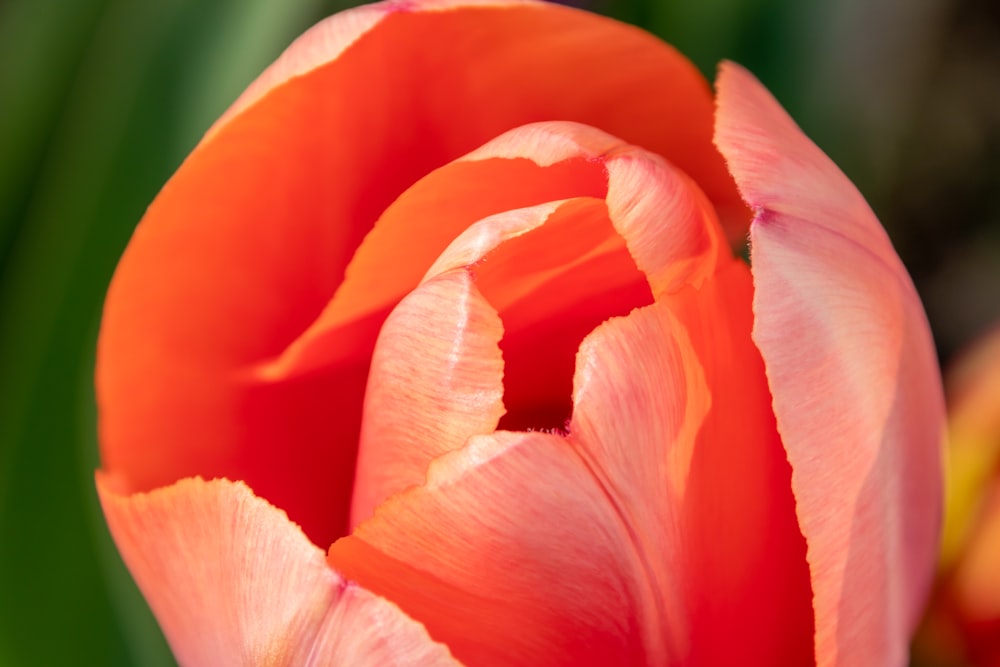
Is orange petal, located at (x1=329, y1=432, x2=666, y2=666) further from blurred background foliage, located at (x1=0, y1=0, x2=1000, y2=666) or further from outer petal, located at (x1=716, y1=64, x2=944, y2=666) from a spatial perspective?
blurred background foliage, located at (x1=0, y1=0, x2=1000, y2=666)

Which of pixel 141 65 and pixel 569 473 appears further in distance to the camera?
pixel 141 65

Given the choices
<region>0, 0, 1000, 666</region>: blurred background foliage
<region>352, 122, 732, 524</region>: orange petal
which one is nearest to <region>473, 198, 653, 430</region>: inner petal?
<region>352, 122, 732, 524</region>: orange petal

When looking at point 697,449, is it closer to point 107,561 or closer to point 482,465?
point 482,465

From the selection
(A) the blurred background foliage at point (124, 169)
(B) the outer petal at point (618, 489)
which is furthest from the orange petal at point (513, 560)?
(A) the blurred background foliage at point (124, 169)

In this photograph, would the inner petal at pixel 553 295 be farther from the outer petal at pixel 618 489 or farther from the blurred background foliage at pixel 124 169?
the blurred background foliage at pixel 124 169

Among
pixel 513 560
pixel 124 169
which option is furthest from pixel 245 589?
pixel 124 169

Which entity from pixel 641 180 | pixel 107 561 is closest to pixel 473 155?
pixel 641 180
